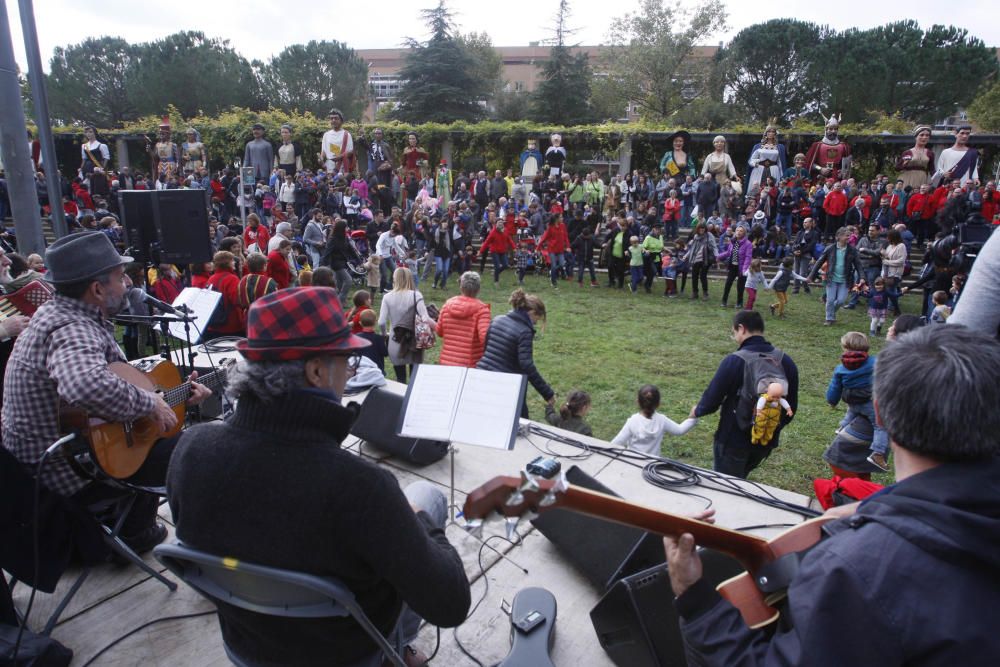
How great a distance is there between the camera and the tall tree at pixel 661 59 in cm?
4103

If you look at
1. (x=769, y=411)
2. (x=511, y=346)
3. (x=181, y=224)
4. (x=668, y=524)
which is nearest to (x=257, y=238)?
(x=181, y=224)

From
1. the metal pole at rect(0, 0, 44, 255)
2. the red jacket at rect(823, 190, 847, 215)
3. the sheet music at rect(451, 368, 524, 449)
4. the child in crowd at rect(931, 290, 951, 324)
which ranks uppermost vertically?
the metal pole at rect(0, 0, 44, 255)

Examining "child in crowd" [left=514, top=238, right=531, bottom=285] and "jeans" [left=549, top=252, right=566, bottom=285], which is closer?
"jeans" [left=549, top=252, right=566, bottom=285]

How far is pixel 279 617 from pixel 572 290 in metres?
12.7

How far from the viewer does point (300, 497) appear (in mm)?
1669

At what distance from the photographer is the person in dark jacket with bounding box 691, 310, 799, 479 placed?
14.7 ft

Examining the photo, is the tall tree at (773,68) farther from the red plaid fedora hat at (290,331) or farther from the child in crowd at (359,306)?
the red plaid fedora hat at (290,331)

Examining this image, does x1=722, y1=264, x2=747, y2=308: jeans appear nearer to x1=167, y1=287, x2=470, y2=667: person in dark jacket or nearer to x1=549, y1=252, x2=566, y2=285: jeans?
x1=549, y1=252, x2=566, y2=285: jeans

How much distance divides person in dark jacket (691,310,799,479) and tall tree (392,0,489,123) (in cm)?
3401

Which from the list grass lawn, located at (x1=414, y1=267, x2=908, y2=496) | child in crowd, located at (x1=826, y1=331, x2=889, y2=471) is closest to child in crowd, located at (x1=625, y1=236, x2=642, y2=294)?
grass lawn, located at (x1=414, y1=267, x2=908, y2=496)

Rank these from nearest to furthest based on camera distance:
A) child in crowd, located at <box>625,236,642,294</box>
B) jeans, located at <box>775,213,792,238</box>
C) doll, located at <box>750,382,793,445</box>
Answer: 1. doll, located at <box>750,382,793,445</box>
2. child in crowd, located at <box>625,236,642,294</box>
3. jeans, located at <box>775,213,792,238</box>

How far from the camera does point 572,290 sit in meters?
14.2

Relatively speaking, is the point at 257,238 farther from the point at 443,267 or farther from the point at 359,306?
the point at 359,306

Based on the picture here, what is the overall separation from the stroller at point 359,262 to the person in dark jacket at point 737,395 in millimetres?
9074
